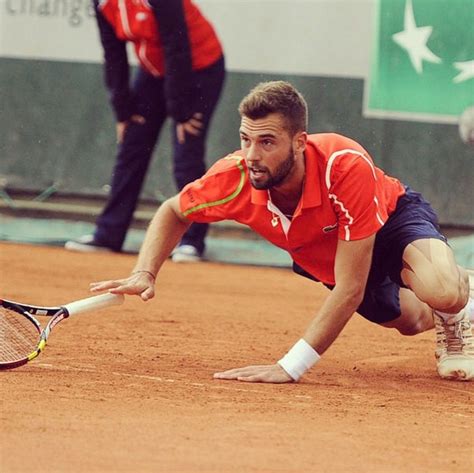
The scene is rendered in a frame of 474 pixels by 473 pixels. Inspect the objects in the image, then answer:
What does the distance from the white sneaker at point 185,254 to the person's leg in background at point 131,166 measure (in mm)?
411

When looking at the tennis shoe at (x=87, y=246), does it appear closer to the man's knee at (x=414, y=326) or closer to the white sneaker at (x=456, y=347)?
the man's knee at (x=414, y=326)

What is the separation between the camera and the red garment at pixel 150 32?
24.6ft

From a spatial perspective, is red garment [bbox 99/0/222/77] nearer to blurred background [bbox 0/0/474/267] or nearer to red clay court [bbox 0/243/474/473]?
blurred background [bbox 0/0/474/267]

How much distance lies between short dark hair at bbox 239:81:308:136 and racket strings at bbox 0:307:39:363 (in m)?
1.19

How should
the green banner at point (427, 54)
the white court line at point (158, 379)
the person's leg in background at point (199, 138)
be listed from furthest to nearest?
the green banner at point (427, 54) → the person's leg in background at point (199, 138) → the white court line at point (158, 379)

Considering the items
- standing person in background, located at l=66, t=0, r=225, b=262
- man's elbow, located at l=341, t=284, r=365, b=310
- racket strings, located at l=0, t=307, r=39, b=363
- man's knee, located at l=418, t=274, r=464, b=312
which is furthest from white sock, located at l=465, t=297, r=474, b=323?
standing person in background, located at l=66, t=0, r=225, b=262

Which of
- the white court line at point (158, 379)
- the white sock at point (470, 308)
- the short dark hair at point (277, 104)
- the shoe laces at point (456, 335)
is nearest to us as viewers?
the short dark hair at point (277, 104)

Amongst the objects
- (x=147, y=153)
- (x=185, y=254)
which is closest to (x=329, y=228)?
(x=185, y=254)

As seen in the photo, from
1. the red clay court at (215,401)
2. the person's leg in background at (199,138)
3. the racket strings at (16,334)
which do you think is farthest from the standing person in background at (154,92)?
the racket strings at (16,334)

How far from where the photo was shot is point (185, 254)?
795 centimetres

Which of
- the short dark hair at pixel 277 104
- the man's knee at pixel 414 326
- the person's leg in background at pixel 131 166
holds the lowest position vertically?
the person's leg in background at pixel 131 166

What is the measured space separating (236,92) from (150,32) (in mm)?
1193

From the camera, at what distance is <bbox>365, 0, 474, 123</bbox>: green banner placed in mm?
8250

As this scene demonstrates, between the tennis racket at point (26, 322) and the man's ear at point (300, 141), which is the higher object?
the man's ear at point (300, 141)
